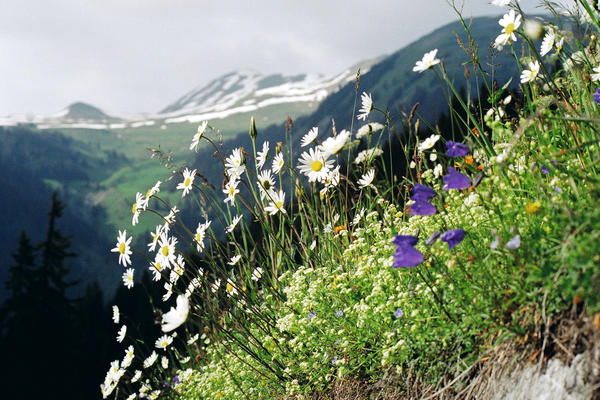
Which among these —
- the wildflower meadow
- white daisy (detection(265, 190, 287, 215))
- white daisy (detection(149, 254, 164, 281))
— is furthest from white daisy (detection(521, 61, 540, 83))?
white daisy (detection(149, 254, 164, 281))

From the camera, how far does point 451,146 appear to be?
1.99 meters

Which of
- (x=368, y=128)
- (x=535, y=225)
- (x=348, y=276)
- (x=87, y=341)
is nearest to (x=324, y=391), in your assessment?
(x=348, y=276)

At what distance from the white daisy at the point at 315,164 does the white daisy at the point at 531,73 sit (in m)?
1.35

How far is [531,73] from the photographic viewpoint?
283cm

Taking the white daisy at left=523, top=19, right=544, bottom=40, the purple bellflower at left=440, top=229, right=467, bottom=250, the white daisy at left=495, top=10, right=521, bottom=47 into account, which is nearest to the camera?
the purple bellflower at left=440, top=229, right=467, bottom=250

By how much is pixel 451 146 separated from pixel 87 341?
40271mm

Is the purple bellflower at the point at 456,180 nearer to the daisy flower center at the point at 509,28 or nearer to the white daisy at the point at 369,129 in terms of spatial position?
the daisy flower center at the point at 509,28

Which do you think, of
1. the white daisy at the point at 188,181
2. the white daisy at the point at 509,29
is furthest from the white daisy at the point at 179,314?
the white daisy at the point at 509,29

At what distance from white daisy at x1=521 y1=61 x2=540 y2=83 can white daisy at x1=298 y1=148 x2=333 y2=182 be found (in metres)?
1.35

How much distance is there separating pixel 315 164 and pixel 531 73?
149 centimetres

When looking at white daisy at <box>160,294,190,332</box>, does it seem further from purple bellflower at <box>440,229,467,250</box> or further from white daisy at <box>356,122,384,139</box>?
white daisy at <box>356,122,384,139</box>

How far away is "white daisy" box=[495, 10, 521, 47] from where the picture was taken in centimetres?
271

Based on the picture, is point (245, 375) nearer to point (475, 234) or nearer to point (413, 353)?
point (413, 353)

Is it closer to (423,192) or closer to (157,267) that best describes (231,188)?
(157,267)
